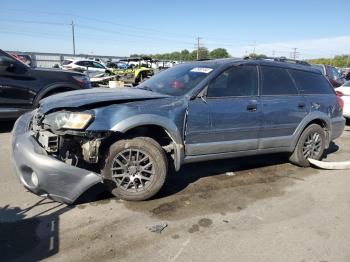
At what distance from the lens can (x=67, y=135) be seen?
4.04 meters

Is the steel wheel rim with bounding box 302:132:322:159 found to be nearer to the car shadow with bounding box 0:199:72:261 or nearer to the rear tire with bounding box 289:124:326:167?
the rear tire with bounding box 289:124:326:167

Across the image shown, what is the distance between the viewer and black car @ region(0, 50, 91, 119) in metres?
7.29

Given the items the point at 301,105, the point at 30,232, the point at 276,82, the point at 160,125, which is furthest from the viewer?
the point at 301,105

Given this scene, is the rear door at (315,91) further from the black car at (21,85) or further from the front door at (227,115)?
the black car at (21,85)

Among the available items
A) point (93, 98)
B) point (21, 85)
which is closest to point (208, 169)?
point (93, 98)

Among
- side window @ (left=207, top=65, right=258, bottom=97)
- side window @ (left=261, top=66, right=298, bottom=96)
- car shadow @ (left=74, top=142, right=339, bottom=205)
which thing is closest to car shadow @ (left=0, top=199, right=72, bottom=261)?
car shadow @ (left=74, top=142, right=339, bottom=205)

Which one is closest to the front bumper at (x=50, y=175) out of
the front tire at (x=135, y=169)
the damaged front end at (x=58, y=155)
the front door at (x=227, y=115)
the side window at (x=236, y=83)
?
the damaged front end at (x=58, y=155)

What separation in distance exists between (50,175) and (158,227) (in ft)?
3.96

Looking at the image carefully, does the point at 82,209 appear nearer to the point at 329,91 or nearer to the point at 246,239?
the point at 246,239

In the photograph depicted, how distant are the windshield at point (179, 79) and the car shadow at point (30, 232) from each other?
6.45 ft

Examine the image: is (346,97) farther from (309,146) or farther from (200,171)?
(200,171)

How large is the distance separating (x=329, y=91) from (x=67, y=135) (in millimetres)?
4447

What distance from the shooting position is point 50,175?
3.79 meters

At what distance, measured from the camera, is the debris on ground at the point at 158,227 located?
3662 millimetres
